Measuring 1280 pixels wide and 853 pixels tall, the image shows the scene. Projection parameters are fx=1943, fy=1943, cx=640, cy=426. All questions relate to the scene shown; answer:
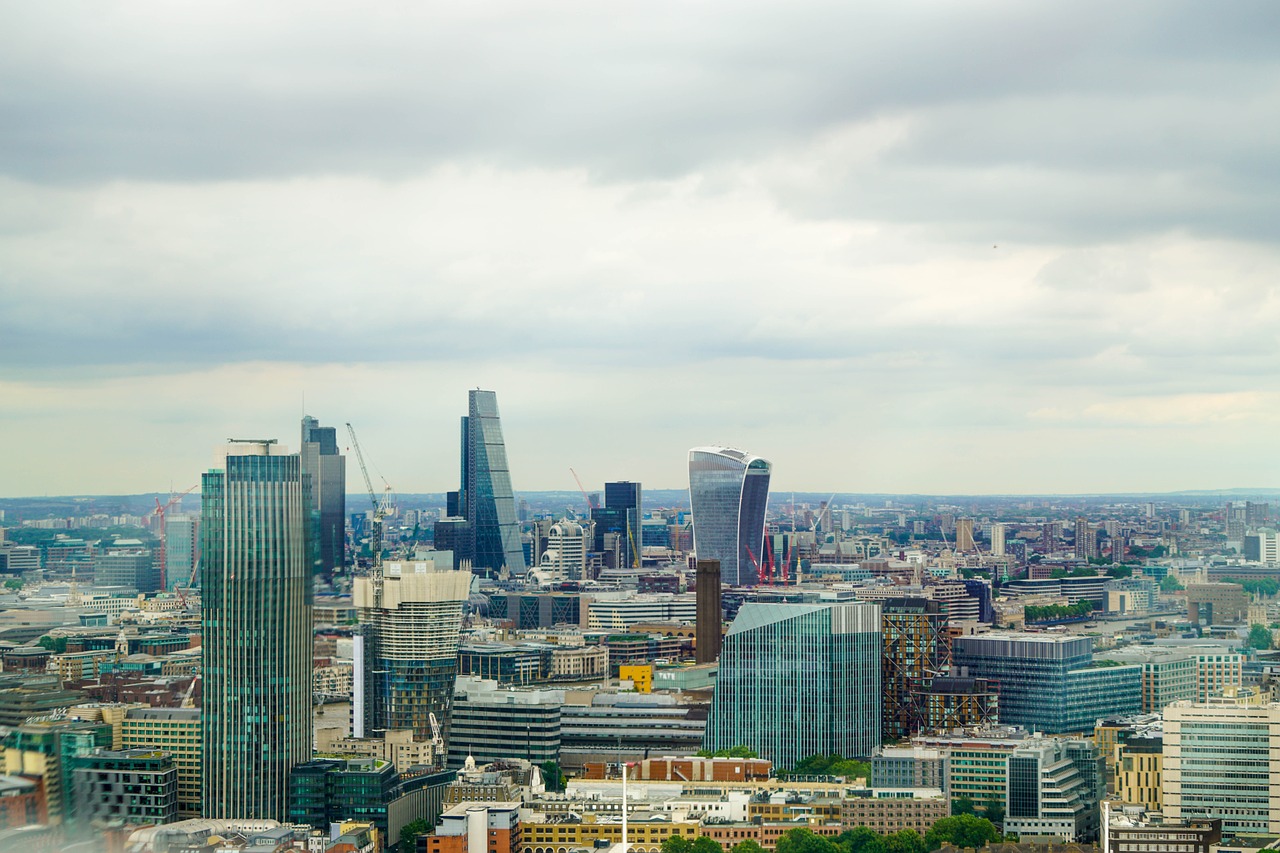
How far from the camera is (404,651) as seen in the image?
28266mm

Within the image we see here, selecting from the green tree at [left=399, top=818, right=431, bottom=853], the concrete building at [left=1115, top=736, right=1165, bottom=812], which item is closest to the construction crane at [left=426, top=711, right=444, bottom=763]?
the green tree at [left=399, top=818, right=431, bottom=853]

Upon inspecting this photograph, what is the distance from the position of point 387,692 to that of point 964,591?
16.8 meters

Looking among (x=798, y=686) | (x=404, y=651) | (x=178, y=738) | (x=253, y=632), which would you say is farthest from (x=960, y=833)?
(x=404, y=651)

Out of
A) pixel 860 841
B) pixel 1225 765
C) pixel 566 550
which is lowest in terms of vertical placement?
pixel 860 841

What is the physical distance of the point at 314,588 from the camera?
23922mm

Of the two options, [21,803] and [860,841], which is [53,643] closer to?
[860,841]

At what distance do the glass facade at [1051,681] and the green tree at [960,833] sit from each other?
246 inches

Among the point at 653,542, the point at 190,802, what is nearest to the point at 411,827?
the point at 190,802

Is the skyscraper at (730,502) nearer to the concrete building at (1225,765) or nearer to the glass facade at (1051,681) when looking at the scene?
the glass facade at (1051,681)

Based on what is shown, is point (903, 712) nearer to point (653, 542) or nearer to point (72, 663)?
point (72, 663)

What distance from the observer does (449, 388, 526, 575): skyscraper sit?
52.9 meters

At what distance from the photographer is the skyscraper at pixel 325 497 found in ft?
86.7

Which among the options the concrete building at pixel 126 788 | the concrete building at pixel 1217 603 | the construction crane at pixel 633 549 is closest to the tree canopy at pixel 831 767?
the concrete building at pixel 126 788

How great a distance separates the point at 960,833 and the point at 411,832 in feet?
18.3
